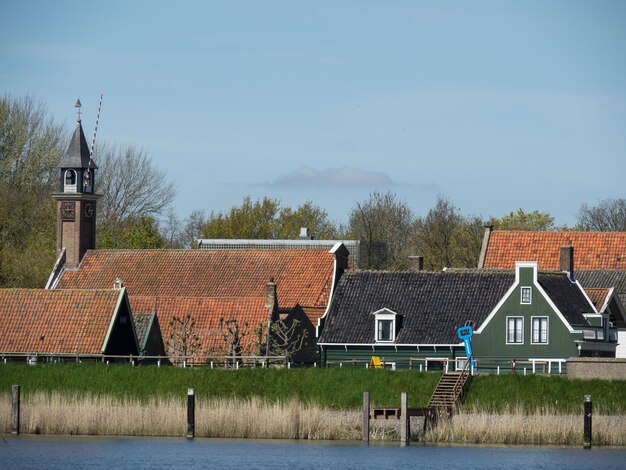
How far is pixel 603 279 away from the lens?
7412 cm

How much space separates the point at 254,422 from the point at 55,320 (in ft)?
37.5

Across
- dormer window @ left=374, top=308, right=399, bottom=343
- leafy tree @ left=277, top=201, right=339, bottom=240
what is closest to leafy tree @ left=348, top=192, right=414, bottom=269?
leafy tree @ left=277, top=201, right=339, bottom=240

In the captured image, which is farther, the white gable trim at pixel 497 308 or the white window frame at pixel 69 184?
the white window frame at pixel 69 184

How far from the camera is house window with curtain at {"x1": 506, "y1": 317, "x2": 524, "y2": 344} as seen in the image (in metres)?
62.8

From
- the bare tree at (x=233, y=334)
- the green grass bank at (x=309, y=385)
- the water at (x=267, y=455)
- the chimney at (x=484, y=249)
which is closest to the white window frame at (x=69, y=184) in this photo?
the bare tree at (x=233, y=334)

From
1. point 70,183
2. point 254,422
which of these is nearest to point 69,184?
point 70,183

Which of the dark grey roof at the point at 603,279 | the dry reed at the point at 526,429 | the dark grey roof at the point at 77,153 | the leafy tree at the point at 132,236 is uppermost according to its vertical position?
the dark grey roof at the point at 77,153

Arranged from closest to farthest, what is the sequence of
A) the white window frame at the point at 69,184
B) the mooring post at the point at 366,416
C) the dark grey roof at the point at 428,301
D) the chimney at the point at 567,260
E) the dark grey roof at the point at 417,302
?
the mooring post at the point at 366,416 < the dark grey roof at the point at 428,301 < the dark grey roof at the point at 417,302 < the chimney at the point at 567,260 < the white window frame at the point at 69,184

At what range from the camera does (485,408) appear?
52.2m

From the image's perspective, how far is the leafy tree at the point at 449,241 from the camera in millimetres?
96312

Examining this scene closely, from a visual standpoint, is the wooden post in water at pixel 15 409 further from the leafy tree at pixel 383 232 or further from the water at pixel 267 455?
the leafy tree at pixel 383 232

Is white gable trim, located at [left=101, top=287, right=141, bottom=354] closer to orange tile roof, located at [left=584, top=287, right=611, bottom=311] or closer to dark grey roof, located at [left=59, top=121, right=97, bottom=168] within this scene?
dark grey roof, located at [left=59, top=121, right=97, bottom=168]

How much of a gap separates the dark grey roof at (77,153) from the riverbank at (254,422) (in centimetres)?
2679

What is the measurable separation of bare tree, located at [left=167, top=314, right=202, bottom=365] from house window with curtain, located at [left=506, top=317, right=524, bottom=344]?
1142cm
